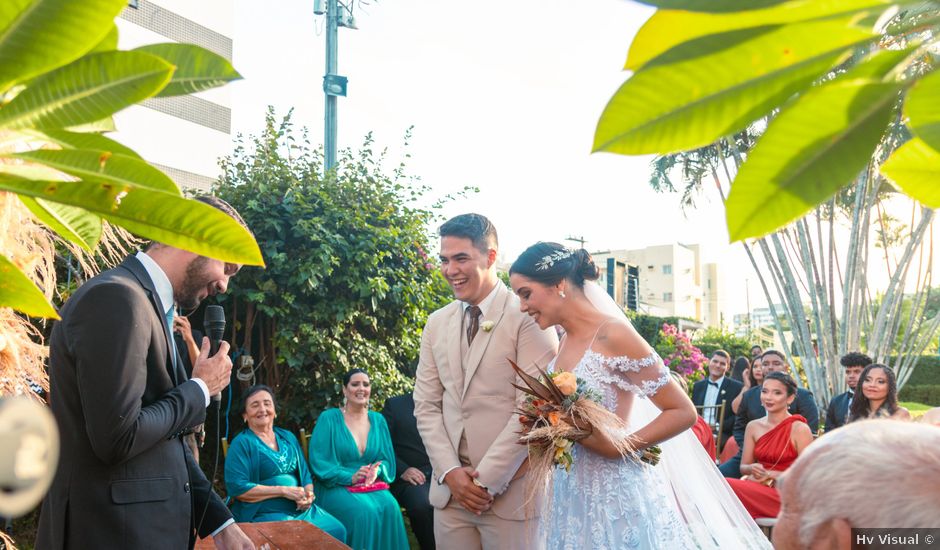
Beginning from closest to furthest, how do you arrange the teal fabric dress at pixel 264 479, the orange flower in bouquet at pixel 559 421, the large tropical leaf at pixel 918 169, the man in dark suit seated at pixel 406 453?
the large tropical leaf at pixel 918 169 → the orange flower in bouquet at pixel 559 421 → the teal fabric dress at pixel 264 479 → the man in dark suit seated at pixel 406 453

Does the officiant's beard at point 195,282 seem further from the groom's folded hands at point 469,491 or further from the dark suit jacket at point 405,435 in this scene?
the dark suit jacket at point 405,435

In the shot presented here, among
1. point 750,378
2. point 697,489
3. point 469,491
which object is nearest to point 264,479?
point 469,491

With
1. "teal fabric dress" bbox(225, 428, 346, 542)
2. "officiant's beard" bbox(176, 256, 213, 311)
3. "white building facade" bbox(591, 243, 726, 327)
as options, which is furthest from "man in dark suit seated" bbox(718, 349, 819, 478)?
"white building facade" bbox(591, 243, 726, 327)

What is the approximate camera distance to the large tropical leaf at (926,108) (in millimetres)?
478

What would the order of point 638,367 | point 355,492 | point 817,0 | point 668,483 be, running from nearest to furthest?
point 817,0 → point 638,367 → point 668,483 → point 355,492

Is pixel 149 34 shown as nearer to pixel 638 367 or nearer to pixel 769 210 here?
pixel 638 367

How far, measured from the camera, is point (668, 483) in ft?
11.9

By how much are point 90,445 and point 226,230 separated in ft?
6.44

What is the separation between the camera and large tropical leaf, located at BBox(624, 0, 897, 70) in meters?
0.44

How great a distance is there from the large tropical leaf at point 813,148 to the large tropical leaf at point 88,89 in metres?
0.41

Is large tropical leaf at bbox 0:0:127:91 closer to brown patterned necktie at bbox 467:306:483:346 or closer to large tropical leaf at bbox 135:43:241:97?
large tropical leaf at bbox 135:43:241:97

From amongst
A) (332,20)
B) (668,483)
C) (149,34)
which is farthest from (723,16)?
(149,34)

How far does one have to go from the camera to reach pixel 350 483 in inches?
259

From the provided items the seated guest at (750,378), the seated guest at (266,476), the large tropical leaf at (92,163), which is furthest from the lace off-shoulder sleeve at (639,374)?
the seated guest at (750,378)
